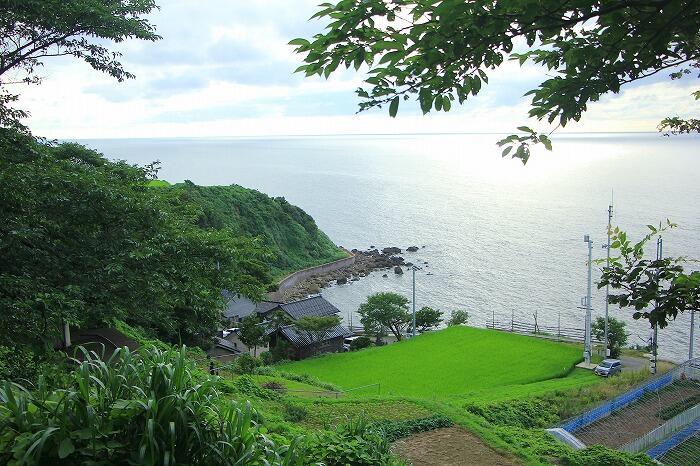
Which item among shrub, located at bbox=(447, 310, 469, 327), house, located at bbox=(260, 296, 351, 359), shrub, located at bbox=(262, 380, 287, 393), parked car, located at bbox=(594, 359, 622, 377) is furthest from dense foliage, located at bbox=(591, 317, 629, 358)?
shrub, located at bbox=(262, 380, 287, 393)

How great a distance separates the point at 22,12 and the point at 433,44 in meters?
7.79

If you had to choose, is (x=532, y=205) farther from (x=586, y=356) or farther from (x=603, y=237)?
(x=586, y=356)

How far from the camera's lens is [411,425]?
1085 cm

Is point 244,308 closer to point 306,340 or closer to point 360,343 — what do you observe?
point 306,340

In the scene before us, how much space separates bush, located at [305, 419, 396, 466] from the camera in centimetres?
526

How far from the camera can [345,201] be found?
97.8 m

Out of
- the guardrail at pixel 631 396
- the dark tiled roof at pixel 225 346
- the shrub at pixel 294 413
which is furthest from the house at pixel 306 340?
the shrub at pixel 294 413

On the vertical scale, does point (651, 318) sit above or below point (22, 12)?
below

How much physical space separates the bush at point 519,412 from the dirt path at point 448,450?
4.90 m

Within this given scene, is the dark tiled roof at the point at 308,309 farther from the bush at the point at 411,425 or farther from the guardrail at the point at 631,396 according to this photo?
the bush at the point at 411,425

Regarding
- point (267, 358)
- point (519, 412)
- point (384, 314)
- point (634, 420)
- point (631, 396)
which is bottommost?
point (267, 358)

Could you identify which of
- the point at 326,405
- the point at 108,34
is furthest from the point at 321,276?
the point at 108,34

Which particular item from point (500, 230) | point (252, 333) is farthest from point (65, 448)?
point (500, 230)

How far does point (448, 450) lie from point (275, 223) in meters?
52.2
